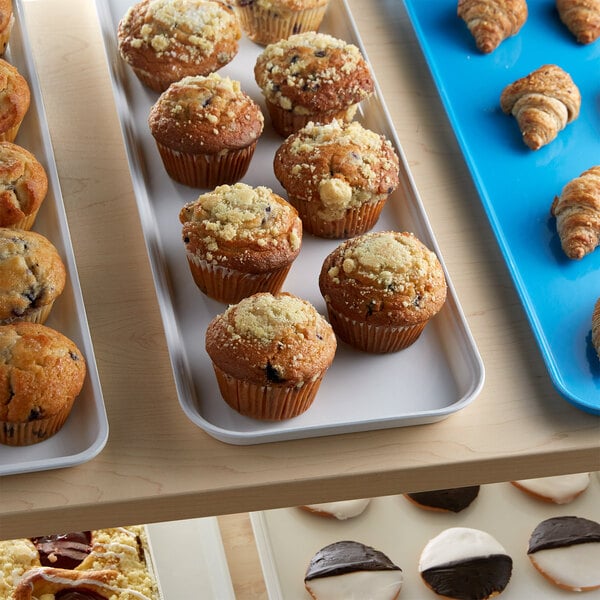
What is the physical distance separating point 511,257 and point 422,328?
272mm

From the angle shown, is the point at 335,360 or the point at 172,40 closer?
the point at 335,360

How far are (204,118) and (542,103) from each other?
2.34 ft

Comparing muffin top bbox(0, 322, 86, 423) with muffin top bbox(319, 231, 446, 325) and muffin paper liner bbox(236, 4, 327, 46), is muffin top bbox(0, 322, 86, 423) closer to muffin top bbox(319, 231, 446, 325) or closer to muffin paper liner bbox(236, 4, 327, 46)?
muffin top bbox(319, 231, 446, 325)

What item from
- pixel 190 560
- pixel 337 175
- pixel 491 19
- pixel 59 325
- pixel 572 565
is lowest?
pixel 190 560

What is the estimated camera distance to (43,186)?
5.54ft

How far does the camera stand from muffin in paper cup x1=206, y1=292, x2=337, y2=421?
4.74 feet

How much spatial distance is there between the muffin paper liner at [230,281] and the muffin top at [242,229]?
0.7 inches

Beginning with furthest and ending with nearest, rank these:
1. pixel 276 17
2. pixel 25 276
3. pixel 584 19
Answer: pixel 584 19 < pixel 276 17 < pixel 25 276

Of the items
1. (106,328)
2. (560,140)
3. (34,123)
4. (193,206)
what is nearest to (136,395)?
(106,328)

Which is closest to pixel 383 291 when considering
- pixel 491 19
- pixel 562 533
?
pixel 562 533

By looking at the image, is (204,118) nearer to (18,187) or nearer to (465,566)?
(18,187)

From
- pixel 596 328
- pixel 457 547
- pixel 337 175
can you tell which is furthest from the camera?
pixel 457 547

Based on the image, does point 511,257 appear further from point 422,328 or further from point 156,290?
point 156,290

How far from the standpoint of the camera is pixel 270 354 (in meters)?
1.46
